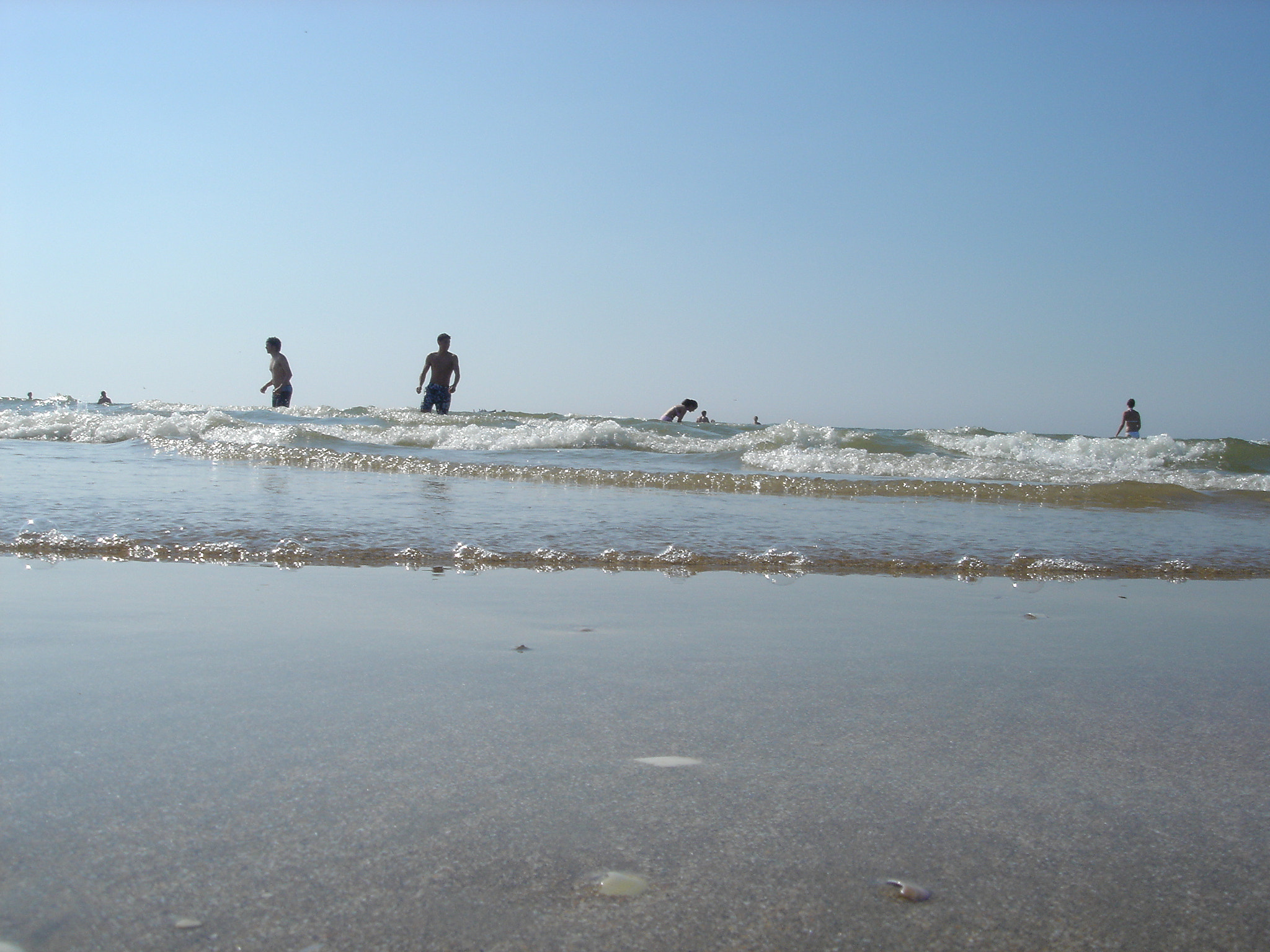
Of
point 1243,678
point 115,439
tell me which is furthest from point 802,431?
point 1243,678

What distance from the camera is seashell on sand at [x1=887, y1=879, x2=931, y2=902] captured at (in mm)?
1107

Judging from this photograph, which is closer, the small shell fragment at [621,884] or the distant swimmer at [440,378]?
the small shell fragment at [621,884]

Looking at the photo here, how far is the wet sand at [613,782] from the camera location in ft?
3.44

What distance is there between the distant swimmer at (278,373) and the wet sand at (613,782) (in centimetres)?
1334

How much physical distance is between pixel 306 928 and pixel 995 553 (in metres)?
3.79

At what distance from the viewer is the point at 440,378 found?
15.4m

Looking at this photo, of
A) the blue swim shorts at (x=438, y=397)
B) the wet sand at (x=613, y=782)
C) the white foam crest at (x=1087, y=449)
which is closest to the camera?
the wet sand at (x=613, y=782)

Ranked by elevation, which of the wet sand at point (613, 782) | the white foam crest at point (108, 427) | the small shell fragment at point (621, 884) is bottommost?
the small shell fragment at point (621, 884)

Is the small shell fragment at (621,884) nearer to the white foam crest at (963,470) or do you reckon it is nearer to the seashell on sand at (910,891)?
the seashell on sand at (910,891)

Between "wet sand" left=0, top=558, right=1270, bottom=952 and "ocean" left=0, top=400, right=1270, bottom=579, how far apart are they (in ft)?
3.80

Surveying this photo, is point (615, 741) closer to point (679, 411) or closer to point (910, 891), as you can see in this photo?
point (910, 891)

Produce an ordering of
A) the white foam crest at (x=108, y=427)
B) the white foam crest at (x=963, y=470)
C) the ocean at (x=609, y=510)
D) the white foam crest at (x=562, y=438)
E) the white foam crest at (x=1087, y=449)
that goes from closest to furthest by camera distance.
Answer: the ocean at (x=609, y=510), the white foam crest at (x=963, y=470), the white foam crest at (x=108, y=427), the white foam crest at (x=562, y=438), the white foam crest at (x=1087, y=449)

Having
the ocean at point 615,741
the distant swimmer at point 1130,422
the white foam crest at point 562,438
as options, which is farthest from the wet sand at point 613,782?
the distant swimmer at point 1130,422

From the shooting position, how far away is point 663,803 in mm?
1356
